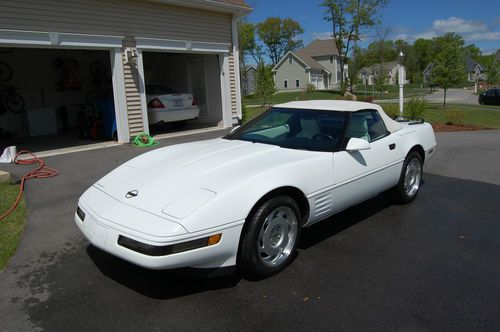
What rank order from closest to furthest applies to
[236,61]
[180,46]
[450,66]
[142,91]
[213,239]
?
[213,239], [142,91], [180,46], [236,61], [450,66]

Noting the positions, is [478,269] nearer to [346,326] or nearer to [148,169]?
[346,326]

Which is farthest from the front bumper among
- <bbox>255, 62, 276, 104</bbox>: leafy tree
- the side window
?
<bbox>255, 62, 276, 104</bbox>: leafy tree

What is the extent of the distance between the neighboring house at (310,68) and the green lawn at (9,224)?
56788 mm

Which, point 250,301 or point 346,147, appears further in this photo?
point 346,147

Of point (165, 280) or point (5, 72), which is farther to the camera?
point (5, 72)

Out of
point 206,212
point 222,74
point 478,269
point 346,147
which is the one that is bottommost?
point 478,269

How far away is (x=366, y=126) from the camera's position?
484cm

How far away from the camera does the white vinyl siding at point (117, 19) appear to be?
8.83m

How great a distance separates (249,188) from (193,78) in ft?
41.0

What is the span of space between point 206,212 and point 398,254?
202 cm

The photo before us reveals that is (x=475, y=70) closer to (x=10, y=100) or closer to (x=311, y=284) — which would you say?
(x=10, y=100)

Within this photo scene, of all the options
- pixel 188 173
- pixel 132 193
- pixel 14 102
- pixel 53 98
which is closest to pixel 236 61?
pixel 53 98

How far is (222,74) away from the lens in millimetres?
13375

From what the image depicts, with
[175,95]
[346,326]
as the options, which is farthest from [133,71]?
[346,326]
